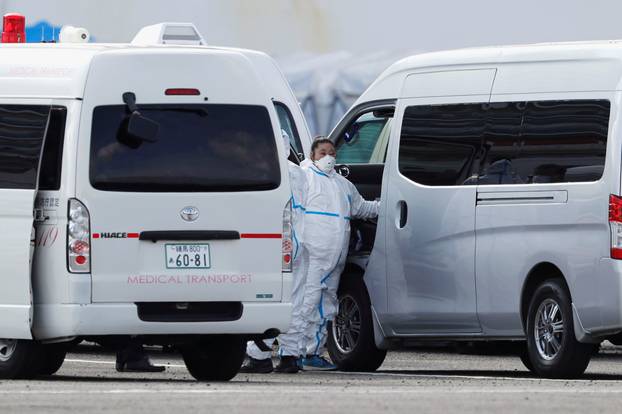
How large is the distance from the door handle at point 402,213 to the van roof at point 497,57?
889 millimetres

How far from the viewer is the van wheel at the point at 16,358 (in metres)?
15.2

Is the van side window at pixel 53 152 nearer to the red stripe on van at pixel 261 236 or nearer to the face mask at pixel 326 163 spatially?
the red stripe on van at pixel 261 236

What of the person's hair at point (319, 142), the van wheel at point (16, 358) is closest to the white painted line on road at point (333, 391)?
the van wheel at point (16, 358)

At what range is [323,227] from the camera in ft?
57.5

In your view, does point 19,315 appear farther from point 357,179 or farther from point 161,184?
point 357,179

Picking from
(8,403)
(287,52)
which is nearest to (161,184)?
(8,403)

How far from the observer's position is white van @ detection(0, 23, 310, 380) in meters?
14.8

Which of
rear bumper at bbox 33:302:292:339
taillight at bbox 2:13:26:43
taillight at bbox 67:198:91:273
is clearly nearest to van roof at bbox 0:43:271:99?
taillight at bbox 67:198:91:273

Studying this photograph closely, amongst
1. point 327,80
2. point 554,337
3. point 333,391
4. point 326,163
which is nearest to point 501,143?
point 554,337

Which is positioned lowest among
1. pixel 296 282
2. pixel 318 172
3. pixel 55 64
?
pixel 296 282

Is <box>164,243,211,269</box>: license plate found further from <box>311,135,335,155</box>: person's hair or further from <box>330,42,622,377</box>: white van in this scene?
<box>311,135,335,155</box>: person's hair

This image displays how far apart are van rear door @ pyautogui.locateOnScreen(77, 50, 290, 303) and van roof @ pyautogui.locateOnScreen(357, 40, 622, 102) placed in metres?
2.18

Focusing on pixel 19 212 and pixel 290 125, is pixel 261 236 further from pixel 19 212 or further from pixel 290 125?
pixel 290 125

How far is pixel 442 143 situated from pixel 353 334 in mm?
1823
